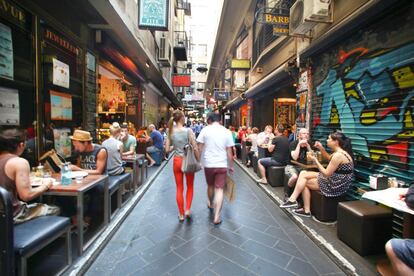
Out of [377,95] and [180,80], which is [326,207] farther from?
[180,80]

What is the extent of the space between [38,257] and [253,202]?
13.1 ft

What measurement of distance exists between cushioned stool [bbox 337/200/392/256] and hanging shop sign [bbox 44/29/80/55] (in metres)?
5.70

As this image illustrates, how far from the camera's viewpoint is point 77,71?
5680 millimetres

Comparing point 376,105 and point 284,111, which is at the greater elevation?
point 284,111

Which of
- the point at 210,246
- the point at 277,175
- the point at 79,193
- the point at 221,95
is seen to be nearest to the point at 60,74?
the point at 79,193

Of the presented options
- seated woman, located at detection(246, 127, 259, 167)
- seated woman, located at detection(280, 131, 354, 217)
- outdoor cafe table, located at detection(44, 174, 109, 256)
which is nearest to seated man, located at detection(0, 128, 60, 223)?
outdoor cafe table, located at detection(44, 174, 109, 256)

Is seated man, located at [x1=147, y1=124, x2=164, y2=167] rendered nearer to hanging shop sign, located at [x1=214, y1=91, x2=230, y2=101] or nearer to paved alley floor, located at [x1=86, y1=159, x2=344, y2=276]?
paved alley floor, located at [x1=86, y1=159, x2=344, y2=276]

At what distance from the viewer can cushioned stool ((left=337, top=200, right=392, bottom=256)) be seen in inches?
123

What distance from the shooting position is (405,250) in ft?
7.23

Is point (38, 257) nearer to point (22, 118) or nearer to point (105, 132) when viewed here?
point (22, 118)

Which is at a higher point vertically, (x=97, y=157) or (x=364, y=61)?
(x=364, y=61)

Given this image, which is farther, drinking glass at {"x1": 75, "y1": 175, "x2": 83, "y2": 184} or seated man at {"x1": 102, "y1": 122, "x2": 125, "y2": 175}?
seated man at {"x1": 102, "y1": 122, "x2": 125, "y2": 175}

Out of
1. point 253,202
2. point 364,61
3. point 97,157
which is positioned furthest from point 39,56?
point 364,61

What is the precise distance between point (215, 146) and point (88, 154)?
6.90ft
